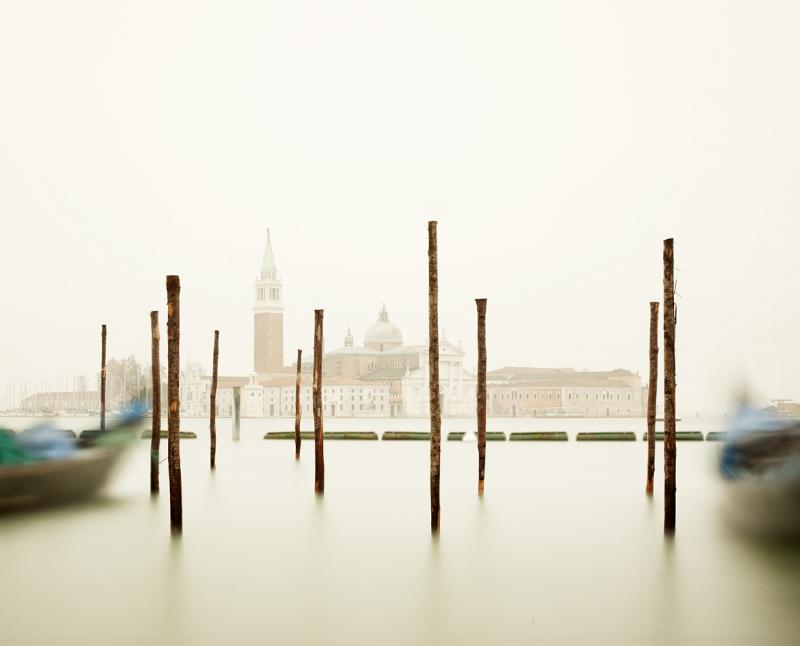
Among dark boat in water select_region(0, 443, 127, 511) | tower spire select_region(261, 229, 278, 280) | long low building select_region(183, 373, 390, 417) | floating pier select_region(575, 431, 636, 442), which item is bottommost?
long low building select_region(183, 373, 390, 417)

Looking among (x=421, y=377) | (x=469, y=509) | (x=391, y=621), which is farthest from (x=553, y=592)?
(x=421, y=377)

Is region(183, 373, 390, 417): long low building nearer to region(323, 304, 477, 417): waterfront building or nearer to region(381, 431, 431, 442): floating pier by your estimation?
region(323, 304, 477, 417): waterfront building

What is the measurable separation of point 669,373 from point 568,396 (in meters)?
91.0

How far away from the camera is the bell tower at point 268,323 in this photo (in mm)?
101438

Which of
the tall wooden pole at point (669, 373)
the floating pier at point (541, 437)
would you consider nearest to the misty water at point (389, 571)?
the tall wooden pole at point (669, 373)

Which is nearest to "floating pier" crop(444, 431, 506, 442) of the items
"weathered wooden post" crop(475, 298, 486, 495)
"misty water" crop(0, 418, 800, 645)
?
"misty water" crop(0, 418, 800, 645)

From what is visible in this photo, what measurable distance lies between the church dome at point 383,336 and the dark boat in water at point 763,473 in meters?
97.5

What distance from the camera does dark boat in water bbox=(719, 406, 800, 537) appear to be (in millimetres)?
10859

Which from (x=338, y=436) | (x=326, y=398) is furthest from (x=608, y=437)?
(x=326, y=398)

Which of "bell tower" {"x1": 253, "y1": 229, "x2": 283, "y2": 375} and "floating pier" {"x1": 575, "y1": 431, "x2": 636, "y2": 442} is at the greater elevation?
"bell tower" {"x1": 253, "y1": 229, "x2": 283, "y2": 375}

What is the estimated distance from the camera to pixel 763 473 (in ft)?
38.9

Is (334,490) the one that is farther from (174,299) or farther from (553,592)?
(553,592)

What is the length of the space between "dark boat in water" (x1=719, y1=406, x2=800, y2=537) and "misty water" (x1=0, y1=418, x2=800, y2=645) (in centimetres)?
31

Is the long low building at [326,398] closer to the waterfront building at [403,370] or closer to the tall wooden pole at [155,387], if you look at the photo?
the waterfront building at [403,370]
